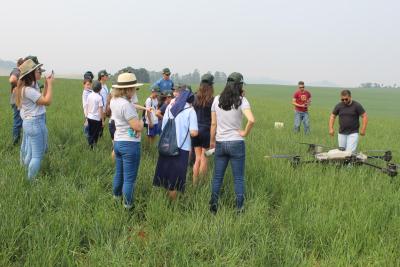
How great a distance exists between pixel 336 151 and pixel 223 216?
3373 millimetres

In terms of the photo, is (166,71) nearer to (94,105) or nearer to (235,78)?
(94,105)

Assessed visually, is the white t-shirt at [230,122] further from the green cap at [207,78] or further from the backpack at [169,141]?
the green cap at [207,78]

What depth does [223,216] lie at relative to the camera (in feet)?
12.4

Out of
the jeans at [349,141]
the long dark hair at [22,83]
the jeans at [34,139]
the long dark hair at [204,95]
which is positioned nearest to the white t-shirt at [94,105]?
the jeans at [34,139]

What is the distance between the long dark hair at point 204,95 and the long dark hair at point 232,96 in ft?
3.43

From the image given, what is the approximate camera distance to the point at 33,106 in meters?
4.52

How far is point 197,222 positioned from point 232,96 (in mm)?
1573

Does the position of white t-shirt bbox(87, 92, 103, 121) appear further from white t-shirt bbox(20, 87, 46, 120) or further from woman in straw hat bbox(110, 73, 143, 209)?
woman in straw hat bbox(110, 73, 143, 209)

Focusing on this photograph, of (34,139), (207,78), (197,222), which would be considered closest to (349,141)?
(207,78)

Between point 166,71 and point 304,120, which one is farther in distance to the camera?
point 304,120

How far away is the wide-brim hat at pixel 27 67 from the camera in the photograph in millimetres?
4297

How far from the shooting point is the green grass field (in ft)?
10.0

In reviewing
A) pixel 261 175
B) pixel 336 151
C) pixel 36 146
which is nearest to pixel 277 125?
pixel 336 151

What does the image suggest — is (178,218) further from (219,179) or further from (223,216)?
(219,179)
